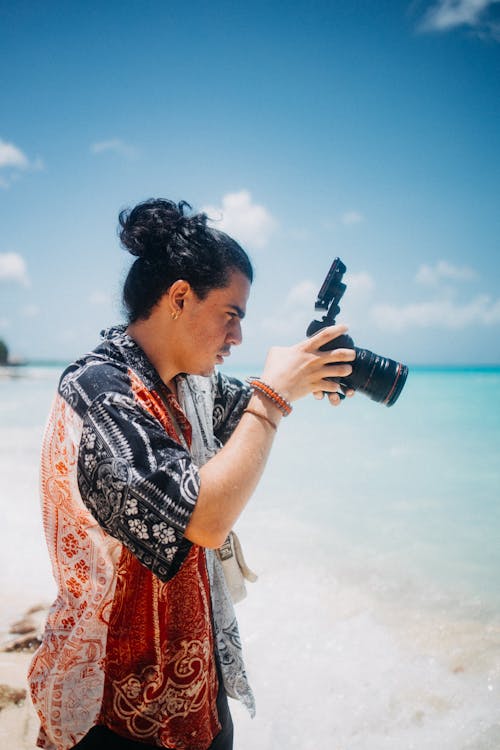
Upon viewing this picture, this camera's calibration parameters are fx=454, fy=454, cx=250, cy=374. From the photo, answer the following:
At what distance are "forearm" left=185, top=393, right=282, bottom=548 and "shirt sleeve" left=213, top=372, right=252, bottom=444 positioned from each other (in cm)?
54

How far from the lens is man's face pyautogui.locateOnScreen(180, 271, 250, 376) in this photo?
1088mm

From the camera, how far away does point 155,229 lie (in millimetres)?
1122

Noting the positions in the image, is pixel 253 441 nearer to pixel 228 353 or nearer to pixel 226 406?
pixel 228 353

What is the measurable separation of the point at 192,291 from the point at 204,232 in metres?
0.17

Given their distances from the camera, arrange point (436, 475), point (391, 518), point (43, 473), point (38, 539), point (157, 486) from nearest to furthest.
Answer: point (157, 486), point (43, 473), point (38, 539), point (391, 518), point (436, 475)

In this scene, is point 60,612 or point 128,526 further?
point 60,612

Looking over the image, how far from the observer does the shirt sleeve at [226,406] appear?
1.42 m

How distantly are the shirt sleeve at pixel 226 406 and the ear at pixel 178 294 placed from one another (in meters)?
0.38

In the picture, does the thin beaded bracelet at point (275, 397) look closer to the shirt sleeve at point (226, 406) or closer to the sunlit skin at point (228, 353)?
the sunlit skin at point (228, 353)

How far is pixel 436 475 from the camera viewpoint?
6945 mm

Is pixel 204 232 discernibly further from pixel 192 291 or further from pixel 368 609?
pixel 368 609

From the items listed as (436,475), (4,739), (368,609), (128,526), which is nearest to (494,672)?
(368,609)

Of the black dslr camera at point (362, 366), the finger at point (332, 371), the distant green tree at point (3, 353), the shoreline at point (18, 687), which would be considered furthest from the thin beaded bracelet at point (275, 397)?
the distant green tree at point (3, 353)

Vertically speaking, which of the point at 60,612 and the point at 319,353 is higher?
the point at 319,353
